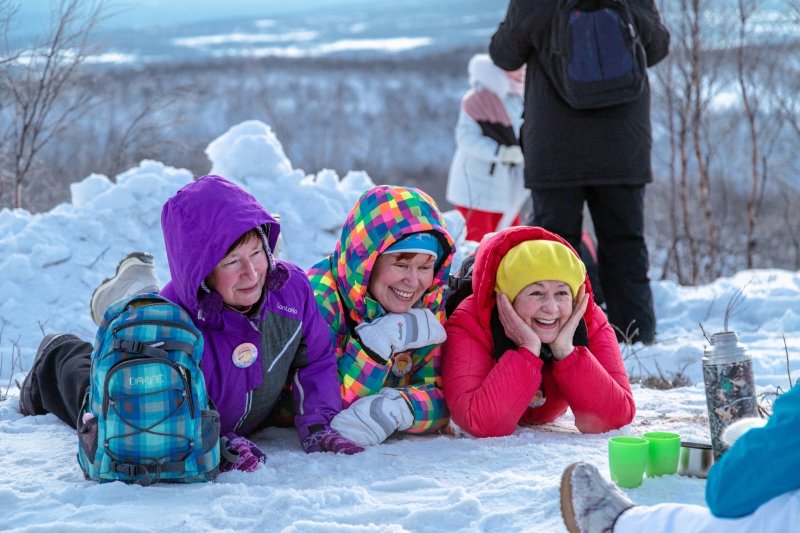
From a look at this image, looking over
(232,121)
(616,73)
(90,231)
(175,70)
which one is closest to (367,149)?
(232,121)

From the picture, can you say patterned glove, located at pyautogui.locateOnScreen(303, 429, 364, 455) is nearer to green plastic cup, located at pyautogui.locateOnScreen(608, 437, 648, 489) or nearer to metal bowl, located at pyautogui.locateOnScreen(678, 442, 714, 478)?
green plastic cup, located at pyautogui.locateOnScreen(608, 437, 648, 489)

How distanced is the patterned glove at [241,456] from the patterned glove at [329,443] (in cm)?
18

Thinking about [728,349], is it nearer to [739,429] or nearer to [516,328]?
[739,429]

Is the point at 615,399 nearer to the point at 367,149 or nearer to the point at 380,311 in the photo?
the point at 380,311

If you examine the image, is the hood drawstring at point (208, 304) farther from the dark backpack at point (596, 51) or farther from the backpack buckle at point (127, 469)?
the dark backpack at point (596, 51)

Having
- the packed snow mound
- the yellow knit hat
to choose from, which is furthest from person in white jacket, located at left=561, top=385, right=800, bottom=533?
the packed snow mound

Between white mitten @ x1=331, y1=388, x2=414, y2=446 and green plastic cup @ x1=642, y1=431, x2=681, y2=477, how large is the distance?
3.13 feet

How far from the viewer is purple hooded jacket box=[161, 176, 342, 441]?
325 centimetres

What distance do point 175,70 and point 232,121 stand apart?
3.18 m

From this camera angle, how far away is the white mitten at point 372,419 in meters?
3.48

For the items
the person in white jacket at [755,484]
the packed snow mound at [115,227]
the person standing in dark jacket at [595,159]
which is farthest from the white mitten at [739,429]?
the packed snow mound at [115,227]

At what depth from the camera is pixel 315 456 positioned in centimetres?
336

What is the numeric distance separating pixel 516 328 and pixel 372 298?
22.4 inches

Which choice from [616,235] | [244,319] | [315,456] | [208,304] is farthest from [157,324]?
[616,235]
